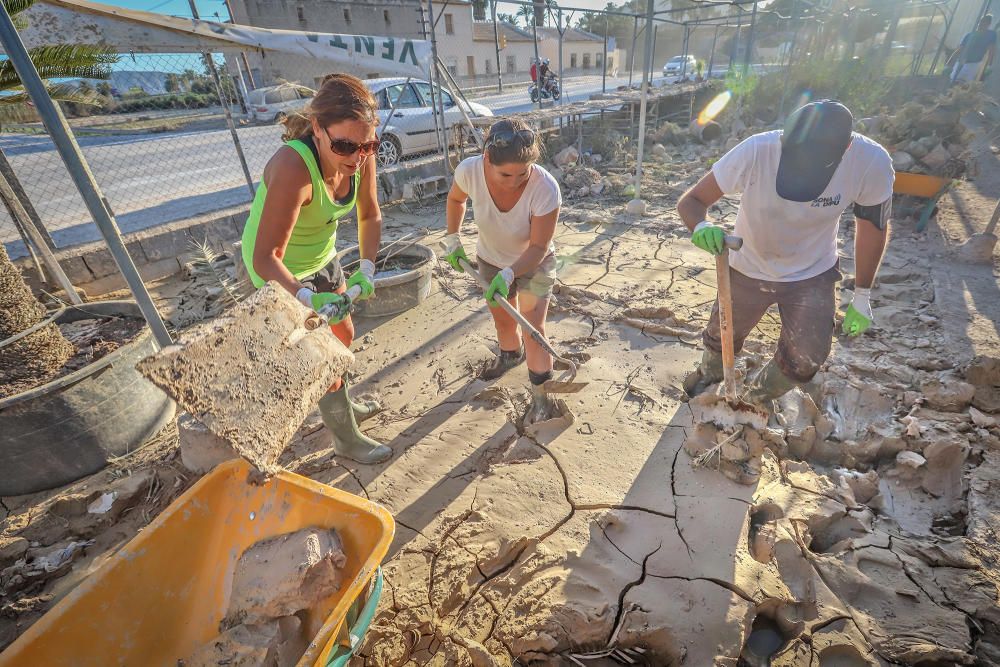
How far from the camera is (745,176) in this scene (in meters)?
2.13

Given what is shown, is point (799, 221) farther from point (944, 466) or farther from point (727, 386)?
point (944, 466)

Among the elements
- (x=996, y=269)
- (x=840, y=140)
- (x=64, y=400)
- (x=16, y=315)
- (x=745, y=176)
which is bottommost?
(x=996, y=269)

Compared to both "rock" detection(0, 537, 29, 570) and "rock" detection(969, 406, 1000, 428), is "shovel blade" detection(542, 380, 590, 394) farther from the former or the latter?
"rock" detection(0, 537, 29, 570)

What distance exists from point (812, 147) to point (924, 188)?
15.7 ft

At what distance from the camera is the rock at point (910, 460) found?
7.14 ft

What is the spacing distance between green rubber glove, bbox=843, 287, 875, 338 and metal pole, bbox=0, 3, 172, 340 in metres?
3.63

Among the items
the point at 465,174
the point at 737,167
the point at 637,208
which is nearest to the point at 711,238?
the point at 737,167

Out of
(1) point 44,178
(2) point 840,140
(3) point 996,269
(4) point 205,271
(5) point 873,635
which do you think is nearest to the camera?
(5) point 873,635

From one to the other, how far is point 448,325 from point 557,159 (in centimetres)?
602

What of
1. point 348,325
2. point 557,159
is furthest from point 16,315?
point 557,159

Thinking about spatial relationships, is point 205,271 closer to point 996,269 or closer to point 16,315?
point 16,315

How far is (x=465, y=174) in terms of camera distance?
7.67ft

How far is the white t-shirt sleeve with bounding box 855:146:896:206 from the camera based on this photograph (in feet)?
6.43

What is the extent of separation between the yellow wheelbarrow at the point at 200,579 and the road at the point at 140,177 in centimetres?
520
